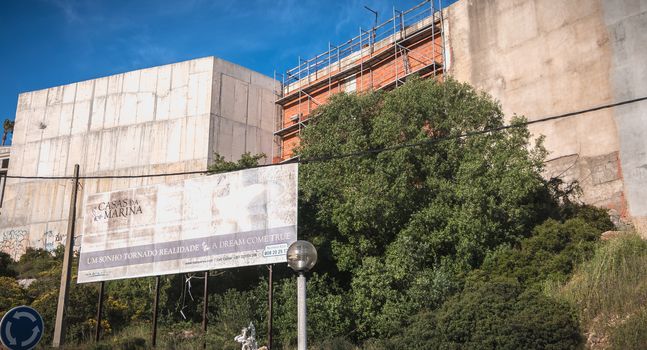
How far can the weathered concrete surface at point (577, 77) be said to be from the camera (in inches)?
926

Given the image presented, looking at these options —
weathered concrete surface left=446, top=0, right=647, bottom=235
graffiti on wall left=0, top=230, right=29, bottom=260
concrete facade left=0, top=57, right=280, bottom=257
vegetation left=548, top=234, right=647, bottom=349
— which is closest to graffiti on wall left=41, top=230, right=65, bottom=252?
concrete facade left=0, top=57, right=280, bottom=257

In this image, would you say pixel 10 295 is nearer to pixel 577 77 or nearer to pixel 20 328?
pixel 20 328

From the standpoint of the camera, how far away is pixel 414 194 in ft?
73.4

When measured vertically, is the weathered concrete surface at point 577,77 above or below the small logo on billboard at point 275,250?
above

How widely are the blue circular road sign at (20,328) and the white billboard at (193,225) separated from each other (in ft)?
39.8

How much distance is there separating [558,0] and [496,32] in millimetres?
2764

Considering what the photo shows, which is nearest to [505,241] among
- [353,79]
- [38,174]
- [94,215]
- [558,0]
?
[558,0]

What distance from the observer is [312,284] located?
21.3 meters

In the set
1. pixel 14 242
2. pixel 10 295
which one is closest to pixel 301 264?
pixel 10 295

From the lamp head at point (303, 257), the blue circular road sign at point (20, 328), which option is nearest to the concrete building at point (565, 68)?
the lamp head at point (303, 257)

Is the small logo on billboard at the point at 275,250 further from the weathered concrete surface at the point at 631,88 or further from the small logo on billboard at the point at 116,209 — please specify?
the weathered concrete surface at the point at 631,88

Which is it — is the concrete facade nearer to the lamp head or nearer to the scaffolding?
the scaffolding

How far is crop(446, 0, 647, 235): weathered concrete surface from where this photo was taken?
23531 millimetres

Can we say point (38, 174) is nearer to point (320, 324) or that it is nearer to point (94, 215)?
point (94, 215)
